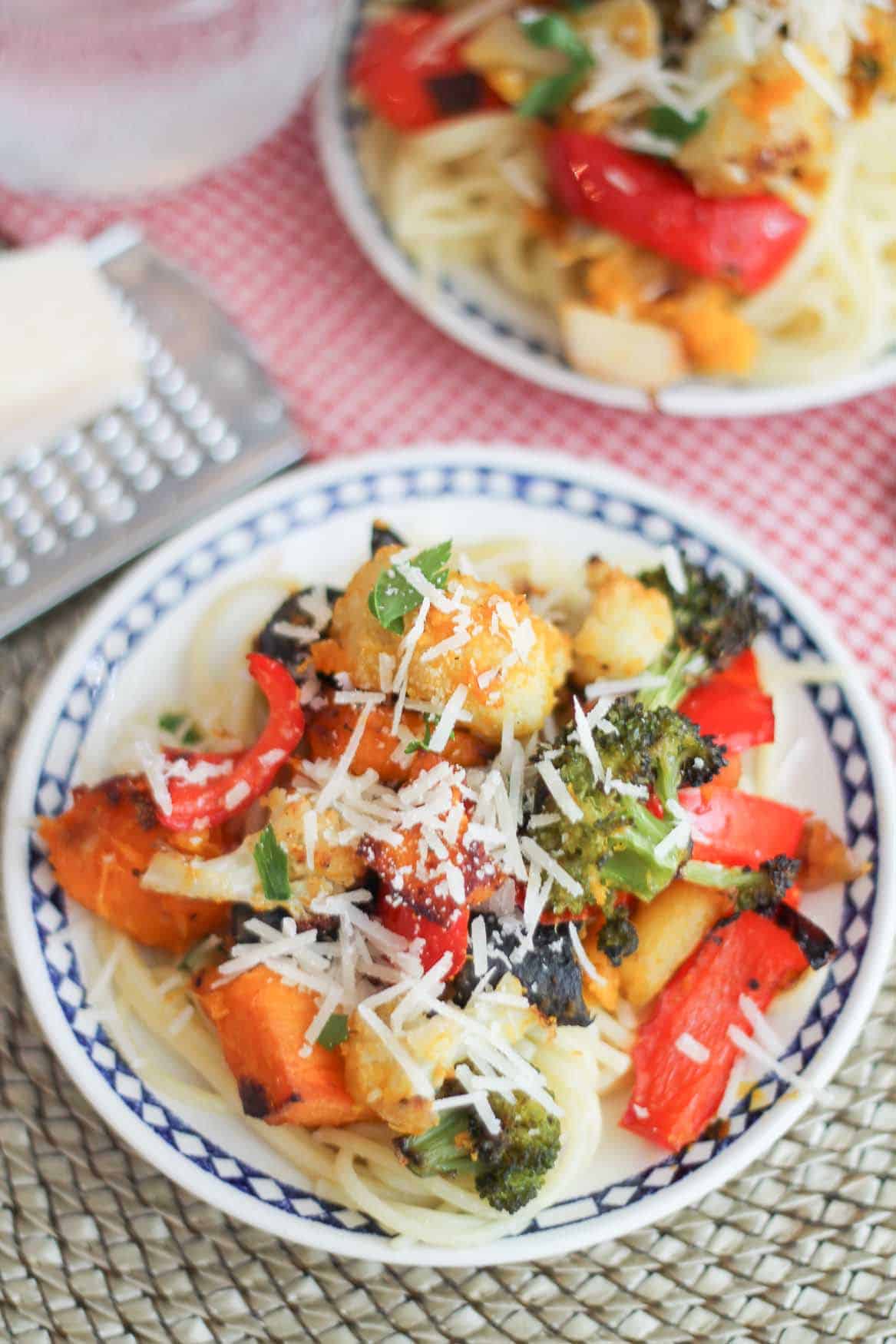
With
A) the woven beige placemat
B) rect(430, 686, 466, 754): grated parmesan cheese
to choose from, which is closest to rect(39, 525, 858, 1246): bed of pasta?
rect(430, 686, 466, 754): grated parmesan cheese

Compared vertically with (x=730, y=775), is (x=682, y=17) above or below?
above

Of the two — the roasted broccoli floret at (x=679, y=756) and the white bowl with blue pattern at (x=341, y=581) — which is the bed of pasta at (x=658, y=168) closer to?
the white bowl with blue pattern at (x=341, y=581)

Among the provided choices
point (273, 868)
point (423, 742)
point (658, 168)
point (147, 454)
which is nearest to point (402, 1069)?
point (273, 868)

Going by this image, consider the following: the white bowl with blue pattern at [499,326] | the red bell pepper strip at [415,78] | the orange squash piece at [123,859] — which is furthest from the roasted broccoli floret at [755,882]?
the red bell pepper strip at [415,78]

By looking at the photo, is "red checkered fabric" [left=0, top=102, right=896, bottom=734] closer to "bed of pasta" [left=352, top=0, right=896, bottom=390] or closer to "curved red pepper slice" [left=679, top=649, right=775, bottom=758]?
"bed of pasta" [left=352, top=0, right=896, bottom=390]

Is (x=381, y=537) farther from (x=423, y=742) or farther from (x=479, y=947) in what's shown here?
(x=479, y=947)
